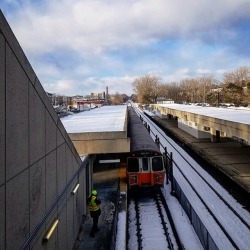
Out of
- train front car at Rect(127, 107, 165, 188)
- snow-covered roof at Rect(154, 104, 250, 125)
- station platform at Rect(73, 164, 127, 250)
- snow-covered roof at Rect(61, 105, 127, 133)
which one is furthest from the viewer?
snow-covered roof at Rect(154, 104, 250, 125)

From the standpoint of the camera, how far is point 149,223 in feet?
44.8

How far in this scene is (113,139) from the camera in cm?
1603

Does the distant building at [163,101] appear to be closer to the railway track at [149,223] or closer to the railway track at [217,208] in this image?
the railway track at [217,208]

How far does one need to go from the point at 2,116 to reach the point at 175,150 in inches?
1082

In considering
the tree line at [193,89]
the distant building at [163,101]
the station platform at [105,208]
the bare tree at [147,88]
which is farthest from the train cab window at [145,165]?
the bare tree at [147,88]

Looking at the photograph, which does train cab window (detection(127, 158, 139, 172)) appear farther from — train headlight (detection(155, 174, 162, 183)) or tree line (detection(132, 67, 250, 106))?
tree line (detection(132, 67, 250, 106))

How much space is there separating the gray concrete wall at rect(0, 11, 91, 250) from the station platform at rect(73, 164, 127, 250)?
8.16 ft

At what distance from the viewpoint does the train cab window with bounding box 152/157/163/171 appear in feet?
56.1

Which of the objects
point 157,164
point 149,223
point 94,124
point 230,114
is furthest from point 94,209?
point 230,114

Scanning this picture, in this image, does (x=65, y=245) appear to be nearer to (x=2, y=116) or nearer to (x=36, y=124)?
(x=36, y=124)

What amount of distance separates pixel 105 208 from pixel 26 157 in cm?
976

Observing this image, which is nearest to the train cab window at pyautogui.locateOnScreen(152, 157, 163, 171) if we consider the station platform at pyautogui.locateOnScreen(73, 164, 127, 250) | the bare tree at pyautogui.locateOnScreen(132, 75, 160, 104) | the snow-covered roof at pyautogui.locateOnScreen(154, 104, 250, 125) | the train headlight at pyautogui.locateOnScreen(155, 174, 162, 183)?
the train headlight at pyautogui.locateOnScreen(155, 174, 162, 183)

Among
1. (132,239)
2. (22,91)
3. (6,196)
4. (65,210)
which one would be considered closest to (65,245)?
(65,210)

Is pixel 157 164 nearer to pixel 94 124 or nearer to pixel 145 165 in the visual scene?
pixel 145 165
